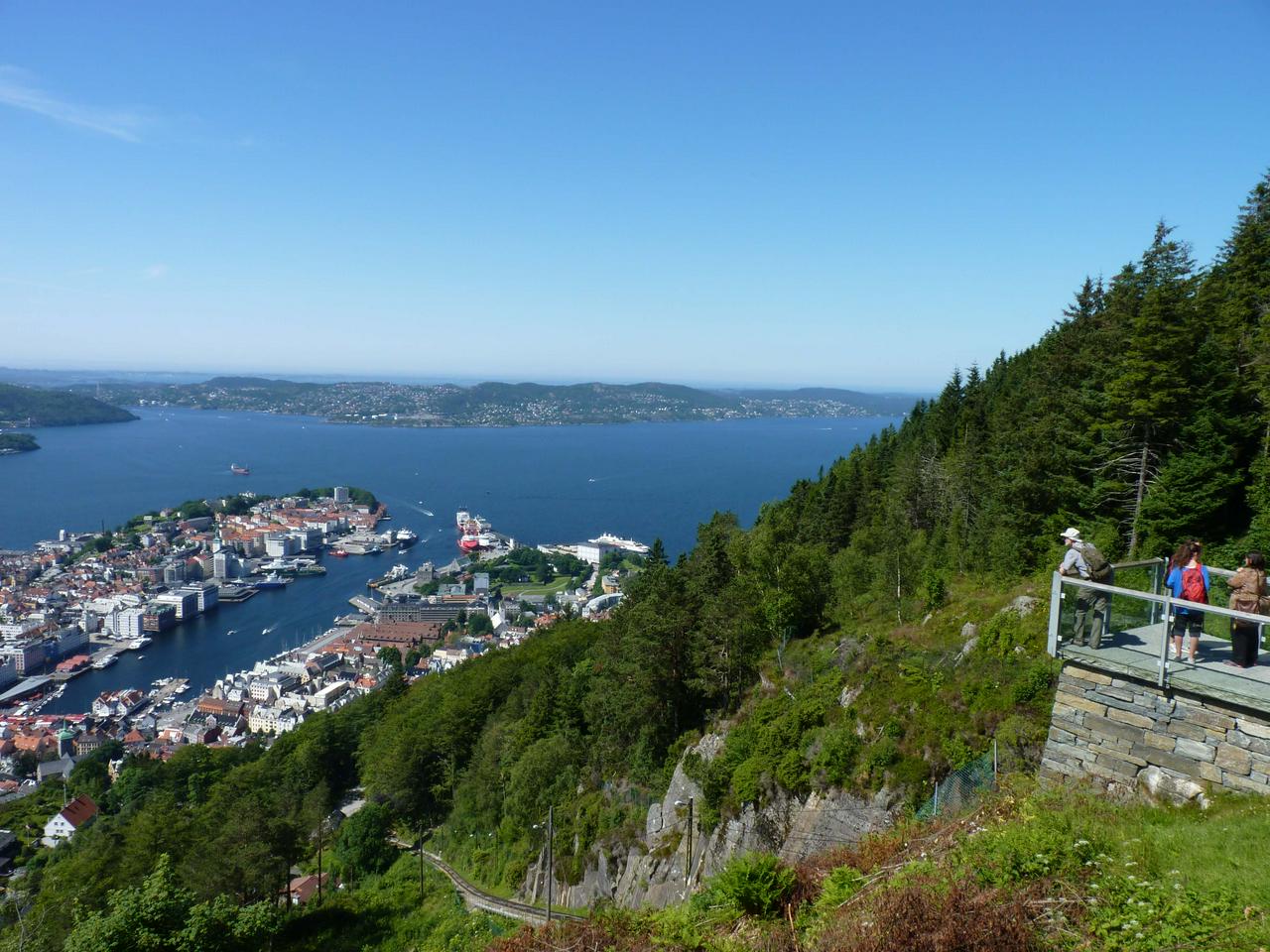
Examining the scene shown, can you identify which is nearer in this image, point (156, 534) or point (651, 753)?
point (651, 753)

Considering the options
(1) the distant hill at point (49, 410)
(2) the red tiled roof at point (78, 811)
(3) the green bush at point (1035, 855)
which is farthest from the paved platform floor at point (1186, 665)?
(1) the distant hill at point (49, 410)

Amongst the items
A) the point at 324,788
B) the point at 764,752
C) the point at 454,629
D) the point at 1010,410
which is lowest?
the point at 454,629

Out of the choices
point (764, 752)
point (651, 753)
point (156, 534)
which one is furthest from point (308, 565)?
point (764, 752)

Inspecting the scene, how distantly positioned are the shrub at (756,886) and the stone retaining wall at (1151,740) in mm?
2217

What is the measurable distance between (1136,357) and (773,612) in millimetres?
7992

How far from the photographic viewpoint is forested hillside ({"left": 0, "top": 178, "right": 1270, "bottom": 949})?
9.29 metres

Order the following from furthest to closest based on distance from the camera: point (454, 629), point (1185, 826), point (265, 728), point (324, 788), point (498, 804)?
point (454, 629) → point (265, 728) → point (324, 788) → point (498, 804) → point (1185, 826)

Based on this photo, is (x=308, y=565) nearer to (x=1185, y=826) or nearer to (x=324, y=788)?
(x=324, y=788)

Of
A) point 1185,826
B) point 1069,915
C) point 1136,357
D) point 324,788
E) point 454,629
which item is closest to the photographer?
point 1069,915

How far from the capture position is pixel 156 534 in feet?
247

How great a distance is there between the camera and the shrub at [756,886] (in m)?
4.46

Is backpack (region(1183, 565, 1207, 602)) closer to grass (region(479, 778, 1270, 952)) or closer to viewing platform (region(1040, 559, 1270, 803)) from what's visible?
viewing platform (region(1040, 559, 1270, 803))

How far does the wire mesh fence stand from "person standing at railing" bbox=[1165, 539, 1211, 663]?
230cm

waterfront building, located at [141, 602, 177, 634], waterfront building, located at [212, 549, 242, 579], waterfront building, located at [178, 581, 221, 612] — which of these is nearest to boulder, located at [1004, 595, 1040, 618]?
waterfront building, located at [141, 602, 177, 634]
